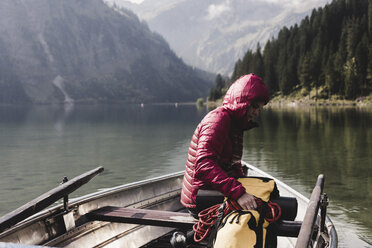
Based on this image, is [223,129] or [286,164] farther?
[286,164]

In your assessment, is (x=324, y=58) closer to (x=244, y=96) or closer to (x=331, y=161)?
(x=331, y=161)

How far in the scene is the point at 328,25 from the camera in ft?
453

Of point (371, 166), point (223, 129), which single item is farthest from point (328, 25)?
point (223, 129)

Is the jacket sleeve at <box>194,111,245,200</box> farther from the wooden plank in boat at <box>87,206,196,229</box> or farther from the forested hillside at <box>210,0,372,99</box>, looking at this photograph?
the forested hillside at <box>210,0,372,99</box>

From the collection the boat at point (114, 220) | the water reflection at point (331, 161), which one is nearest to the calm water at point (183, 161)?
the water reflection at point (331, 161)

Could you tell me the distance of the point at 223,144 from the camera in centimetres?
487

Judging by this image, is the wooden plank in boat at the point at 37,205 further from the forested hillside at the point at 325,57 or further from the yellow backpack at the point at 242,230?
the forested hillside at the point at 325,57

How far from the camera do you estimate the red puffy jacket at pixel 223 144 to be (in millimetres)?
4664

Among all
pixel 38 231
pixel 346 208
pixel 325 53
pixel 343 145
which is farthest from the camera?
pixel 325 53

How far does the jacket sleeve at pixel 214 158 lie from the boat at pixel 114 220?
0.99 metres

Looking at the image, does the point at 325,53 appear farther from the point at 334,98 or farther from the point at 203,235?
the point at 203,235

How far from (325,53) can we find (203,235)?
424ft

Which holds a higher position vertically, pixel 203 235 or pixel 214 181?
pixel 214 181

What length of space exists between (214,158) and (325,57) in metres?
128
